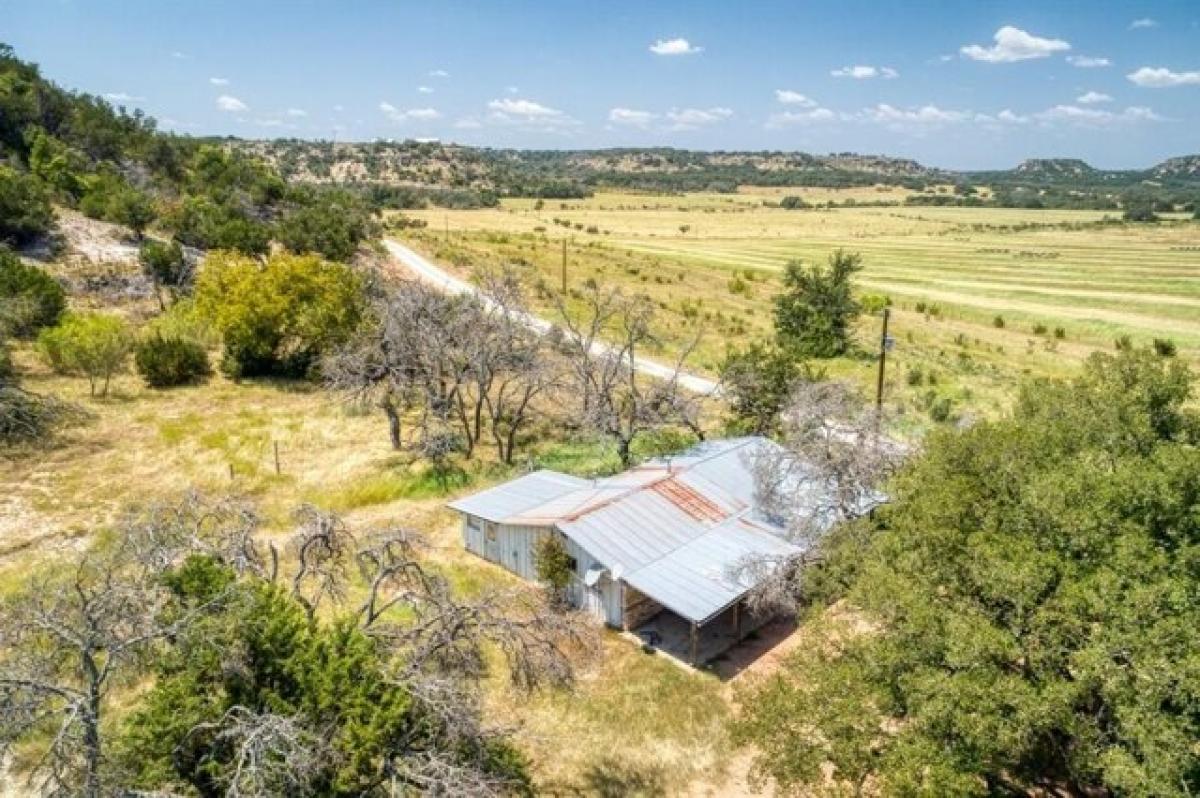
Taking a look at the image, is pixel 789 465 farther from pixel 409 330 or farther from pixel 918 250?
pixel 918 250

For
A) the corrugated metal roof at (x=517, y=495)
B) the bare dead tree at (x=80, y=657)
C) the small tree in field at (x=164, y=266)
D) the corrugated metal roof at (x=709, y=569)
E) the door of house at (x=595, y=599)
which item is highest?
the small tree in field at (x=164, y=266)

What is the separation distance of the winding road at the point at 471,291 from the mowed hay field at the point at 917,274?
221 centimetres

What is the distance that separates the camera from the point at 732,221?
142 m

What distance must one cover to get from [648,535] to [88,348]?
28153mm

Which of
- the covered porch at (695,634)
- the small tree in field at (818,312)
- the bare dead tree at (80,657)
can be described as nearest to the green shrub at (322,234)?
the small tree in field at (818,312)

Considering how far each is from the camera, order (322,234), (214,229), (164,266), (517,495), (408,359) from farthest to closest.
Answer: (322,234) → (214,229) → (164,266) → (408,359) → (517,495)

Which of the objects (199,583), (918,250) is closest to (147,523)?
(199,583)

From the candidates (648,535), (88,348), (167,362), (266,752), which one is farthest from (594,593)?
(88,348)

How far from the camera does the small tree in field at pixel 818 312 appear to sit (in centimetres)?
4547

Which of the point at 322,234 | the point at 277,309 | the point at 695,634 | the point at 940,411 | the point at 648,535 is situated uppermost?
the point at 322,234

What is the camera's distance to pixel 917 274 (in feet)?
277

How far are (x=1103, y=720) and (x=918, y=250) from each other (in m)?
102

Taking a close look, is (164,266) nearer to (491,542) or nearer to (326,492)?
(326,492)

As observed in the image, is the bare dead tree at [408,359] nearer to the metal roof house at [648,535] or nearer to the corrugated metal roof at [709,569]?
the metal roof house at [648,535]
